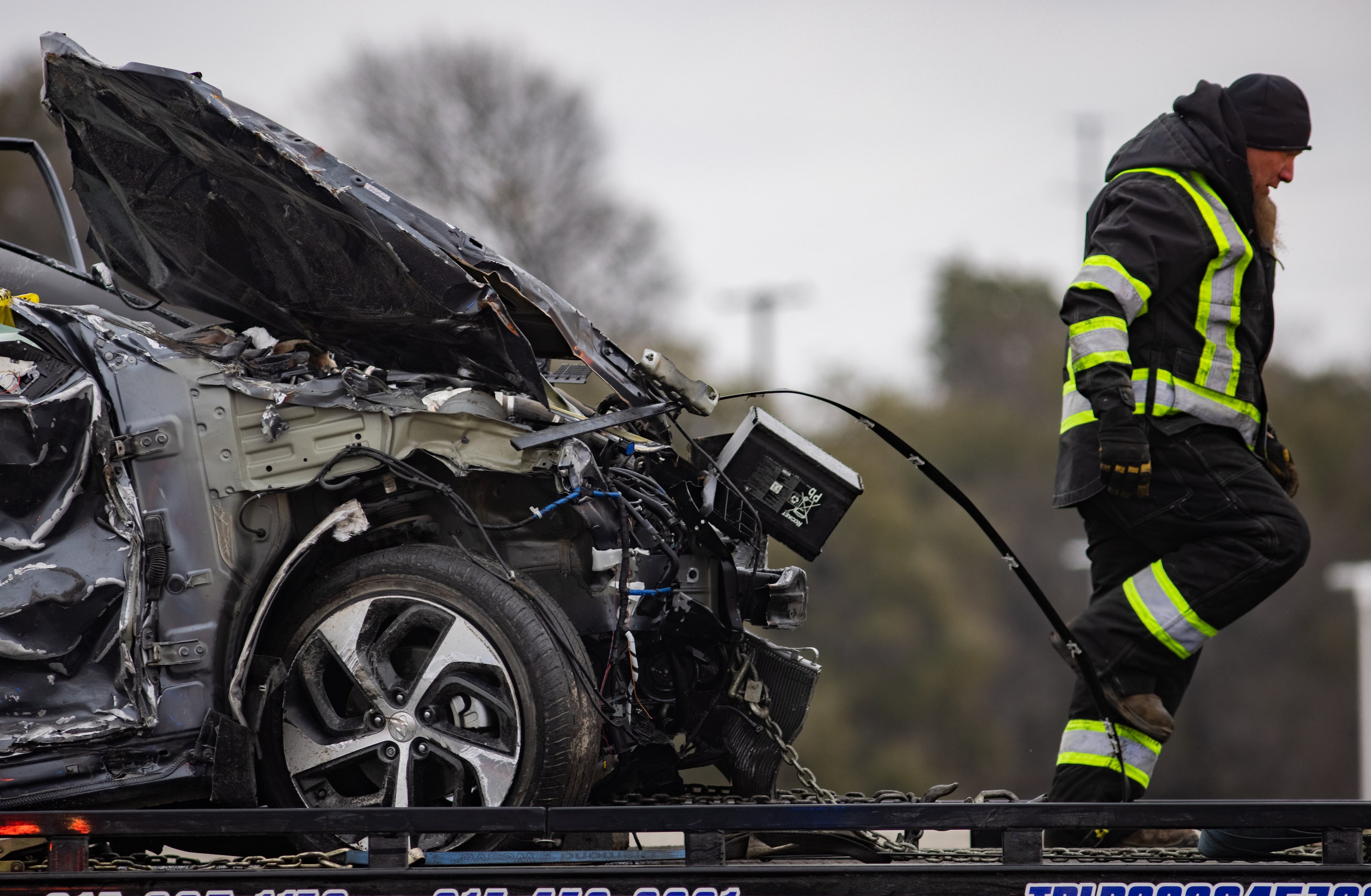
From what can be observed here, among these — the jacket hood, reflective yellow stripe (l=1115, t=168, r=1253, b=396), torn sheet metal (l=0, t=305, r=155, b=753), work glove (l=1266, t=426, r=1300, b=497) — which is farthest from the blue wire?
work glove (l=1266, t=426, r=1300, b=497)

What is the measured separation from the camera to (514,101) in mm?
22828

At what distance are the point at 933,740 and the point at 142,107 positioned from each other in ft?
80.1

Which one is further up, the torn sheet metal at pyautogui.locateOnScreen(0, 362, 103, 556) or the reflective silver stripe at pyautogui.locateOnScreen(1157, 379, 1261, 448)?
the reflective silver stripe at pyautogui.locateOnScreen(1157, 379, 1261, 448)

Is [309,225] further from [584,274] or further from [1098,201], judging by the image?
[584,274]

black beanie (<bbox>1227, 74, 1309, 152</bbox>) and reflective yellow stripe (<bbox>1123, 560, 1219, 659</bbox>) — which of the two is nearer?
reflective yellow stripe (<bbox>1123, 560, 1219, 659</bbox>)

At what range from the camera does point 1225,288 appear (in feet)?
13.1

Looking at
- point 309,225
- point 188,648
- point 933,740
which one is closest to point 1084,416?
point 309,225

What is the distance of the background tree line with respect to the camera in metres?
21.9

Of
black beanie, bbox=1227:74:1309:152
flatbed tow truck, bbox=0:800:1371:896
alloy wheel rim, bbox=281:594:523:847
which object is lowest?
flatbed tow truck, bbox=0:800:1371:896

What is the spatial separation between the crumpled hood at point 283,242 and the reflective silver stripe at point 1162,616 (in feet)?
5.40

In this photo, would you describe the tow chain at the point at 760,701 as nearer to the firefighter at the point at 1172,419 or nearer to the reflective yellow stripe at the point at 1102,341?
the firefighter at the point at 1172,419

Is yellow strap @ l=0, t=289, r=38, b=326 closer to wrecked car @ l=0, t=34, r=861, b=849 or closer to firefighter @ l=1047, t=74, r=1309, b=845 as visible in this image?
wrecked car @ l=0, t=34, r=861, b=849

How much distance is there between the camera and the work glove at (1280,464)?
13.9ft

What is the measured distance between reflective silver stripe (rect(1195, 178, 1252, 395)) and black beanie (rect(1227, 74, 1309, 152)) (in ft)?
0.91
